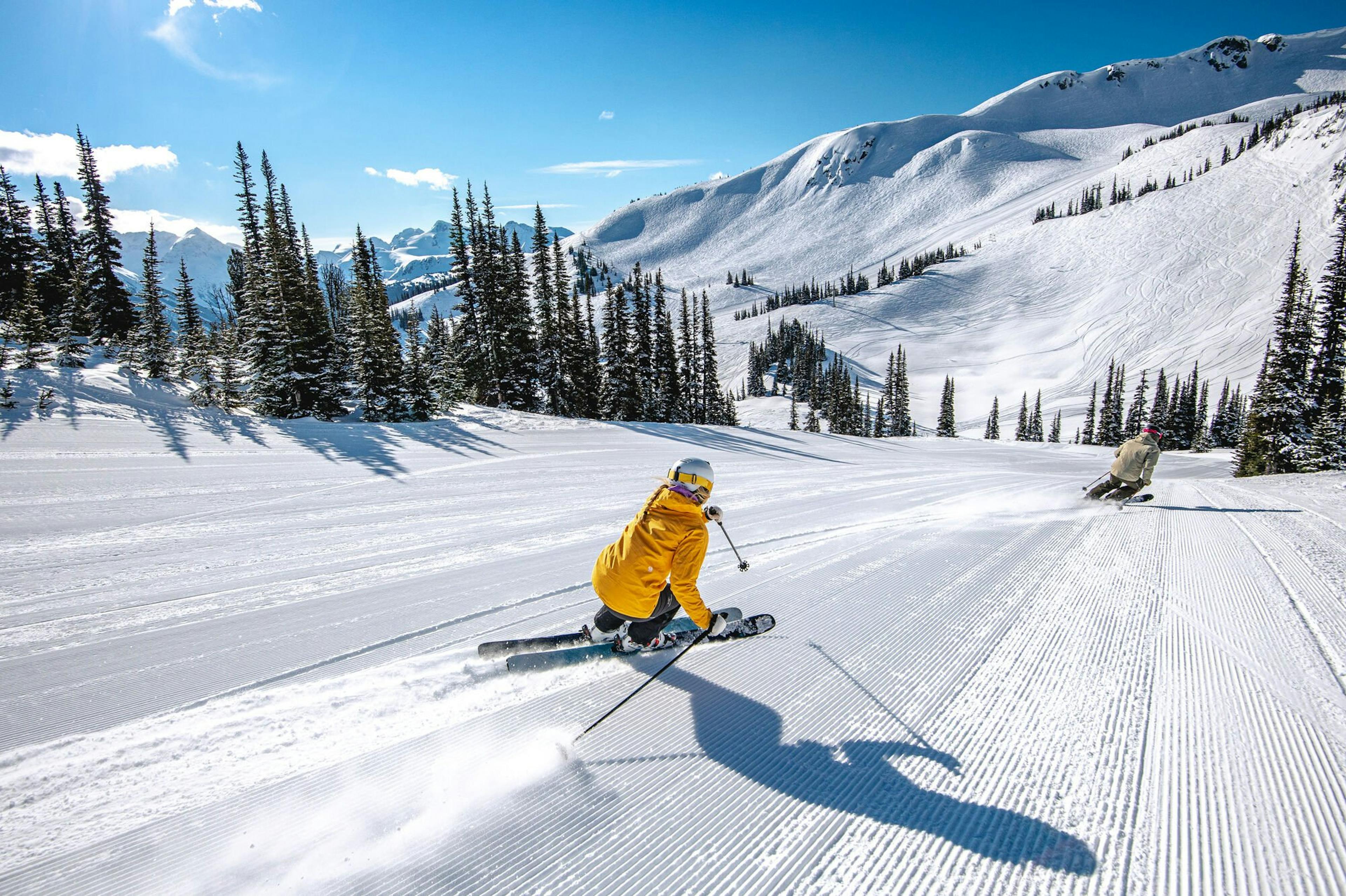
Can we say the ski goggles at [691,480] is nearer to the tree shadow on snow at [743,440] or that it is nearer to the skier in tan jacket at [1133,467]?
the skier in tan jacket at [1133,467]

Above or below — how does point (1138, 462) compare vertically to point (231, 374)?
below

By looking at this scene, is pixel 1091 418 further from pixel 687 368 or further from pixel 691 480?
pixel 691 480

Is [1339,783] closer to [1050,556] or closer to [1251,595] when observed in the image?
[1251,595]

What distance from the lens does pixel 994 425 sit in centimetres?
7569

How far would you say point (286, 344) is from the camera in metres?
21.5

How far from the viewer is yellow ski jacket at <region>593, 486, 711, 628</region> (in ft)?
12.3

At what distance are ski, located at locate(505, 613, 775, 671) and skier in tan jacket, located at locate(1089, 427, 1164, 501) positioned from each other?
336 inches

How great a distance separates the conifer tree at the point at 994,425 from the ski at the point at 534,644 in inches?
3263

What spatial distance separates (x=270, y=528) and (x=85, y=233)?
42.7 metres

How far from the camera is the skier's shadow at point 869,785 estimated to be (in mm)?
2566

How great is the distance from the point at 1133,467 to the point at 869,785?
31.1 ft

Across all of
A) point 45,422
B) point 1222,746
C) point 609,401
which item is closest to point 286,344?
point 45,422

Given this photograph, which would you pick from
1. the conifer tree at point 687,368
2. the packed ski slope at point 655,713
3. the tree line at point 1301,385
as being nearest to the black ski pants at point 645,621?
the packed ski slope at point 655,713

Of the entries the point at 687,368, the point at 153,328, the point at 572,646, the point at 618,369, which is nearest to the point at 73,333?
the point at 153,328
